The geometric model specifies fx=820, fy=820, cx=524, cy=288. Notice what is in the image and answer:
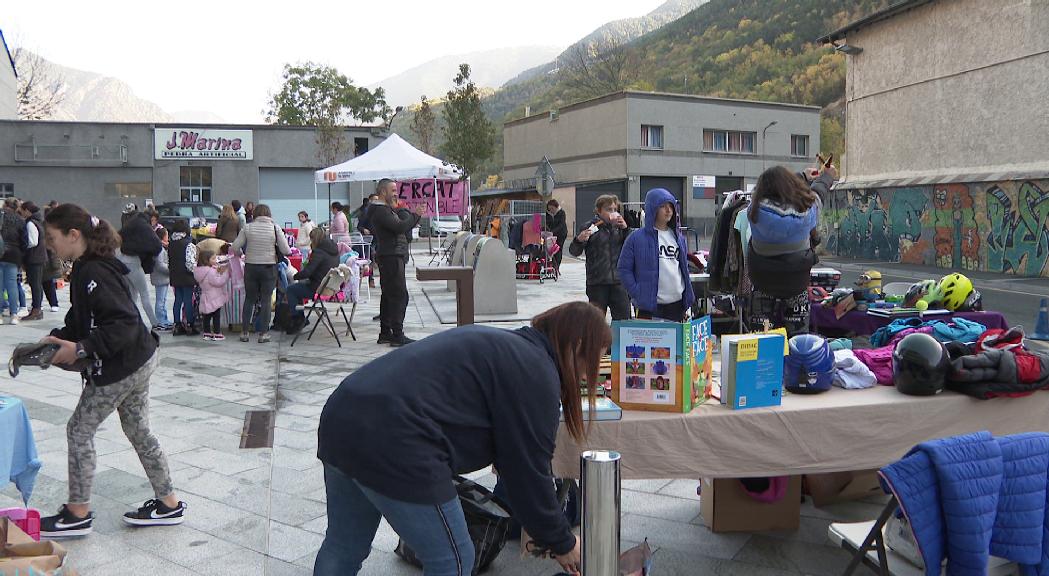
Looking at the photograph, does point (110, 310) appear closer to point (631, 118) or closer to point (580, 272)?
point (580, 272)

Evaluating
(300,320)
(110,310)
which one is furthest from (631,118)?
(110,310)

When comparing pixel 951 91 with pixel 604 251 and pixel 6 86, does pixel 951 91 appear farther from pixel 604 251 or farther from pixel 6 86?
pixel 6 86

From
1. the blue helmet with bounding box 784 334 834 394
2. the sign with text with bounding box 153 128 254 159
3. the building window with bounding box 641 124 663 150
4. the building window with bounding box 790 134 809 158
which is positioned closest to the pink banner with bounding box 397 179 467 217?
the blue helmet with bounding box 784 334 834 394

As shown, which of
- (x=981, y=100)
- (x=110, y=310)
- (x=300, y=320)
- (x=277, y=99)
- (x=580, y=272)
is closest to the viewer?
(x=110, y=310)

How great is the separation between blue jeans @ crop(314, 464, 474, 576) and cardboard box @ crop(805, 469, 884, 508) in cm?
272

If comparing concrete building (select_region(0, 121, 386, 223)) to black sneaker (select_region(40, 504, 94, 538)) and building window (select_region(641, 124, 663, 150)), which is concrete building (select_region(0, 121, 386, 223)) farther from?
black sneaker (select_region(40, 504, 94, 538))

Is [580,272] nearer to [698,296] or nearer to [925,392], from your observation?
[698,296]

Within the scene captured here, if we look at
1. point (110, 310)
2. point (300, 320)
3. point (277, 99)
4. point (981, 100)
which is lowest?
point (300, 320)

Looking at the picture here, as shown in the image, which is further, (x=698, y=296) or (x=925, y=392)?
(x=698, y=296)

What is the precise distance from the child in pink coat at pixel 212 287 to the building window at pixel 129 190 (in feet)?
91.9

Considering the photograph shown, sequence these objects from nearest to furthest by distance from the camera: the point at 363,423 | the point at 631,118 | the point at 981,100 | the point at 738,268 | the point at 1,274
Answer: the point at 363,423 < the point at 738,268 < the point at 1,274 < the point at 981,100 < the point at 631,118

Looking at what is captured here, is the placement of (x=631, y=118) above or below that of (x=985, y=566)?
above

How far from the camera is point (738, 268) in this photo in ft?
19.8

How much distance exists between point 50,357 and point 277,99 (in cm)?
5997
